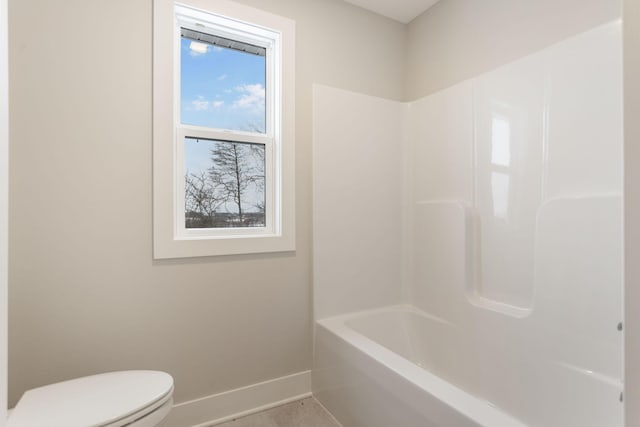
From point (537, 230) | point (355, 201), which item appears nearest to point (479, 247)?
point (537, 230)

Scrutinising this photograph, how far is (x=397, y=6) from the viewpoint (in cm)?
232

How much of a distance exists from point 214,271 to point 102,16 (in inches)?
52.8

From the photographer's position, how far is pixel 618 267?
134 centimetres

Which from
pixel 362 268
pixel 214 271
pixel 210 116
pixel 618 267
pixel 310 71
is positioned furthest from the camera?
pixel 362 268

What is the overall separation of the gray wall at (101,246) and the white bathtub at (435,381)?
436 mm

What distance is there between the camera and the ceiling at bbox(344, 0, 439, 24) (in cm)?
227

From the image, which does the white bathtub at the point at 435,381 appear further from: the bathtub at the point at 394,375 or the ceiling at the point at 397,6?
the ceiling at the point at 397,6

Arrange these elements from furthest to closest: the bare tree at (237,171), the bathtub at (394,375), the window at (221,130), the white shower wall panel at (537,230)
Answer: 1. the bare tree at (237,171)
2. the window at (221,130)
3. the white shower wall panel at (537,230)
4. the bathtub at (394,375)

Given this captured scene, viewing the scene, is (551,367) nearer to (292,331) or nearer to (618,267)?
(618,267)

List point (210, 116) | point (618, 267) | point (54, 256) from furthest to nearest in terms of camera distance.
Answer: point (210, 116) < point (54, 256) < point (618, 267)

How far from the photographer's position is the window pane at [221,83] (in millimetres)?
1913

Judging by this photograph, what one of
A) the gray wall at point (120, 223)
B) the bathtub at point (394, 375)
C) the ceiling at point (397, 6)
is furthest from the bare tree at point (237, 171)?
the ceiling at point (397, 6)

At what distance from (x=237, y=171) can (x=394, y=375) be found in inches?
54.5

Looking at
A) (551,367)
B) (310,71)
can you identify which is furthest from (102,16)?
(551,367)
